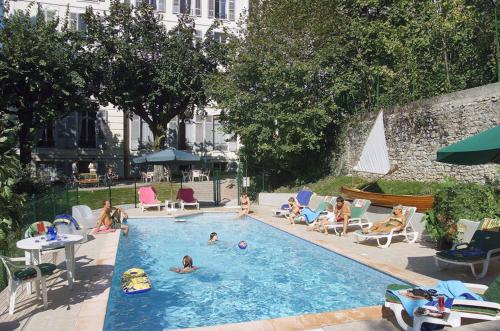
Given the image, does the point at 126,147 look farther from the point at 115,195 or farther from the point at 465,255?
the point at 465,255

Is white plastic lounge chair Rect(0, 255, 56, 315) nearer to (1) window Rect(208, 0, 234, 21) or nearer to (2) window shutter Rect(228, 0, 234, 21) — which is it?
(1) window Rect(208, 0, 234, 21)

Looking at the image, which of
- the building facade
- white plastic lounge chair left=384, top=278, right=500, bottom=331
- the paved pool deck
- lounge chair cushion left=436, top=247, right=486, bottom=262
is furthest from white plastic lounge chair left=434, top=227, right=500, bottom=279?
the building facade

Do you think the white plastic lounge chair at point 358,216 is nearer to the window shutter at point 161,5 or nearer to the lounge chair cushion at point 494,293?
the lounge chair cushion at point 494,293

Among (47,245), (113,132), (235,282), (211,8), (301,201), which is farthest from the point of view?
(211,8)

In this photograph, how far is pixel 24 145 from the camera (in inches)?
793

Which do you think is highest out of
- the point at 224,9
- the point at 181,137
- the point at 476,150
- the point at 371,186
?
the point at 224,9

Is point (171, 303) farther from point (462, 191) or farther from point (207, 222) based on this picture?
point (207, 222)

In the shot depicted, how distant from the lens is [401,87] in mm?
15758

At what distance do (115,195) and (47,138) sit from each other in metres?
10.7

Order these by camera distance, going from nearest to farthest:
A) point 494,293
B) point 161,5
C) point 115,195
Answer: point 494,293 → point 115,195 → point 161,5

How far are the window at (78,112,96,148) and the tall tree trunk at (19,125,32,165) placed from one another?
8121mm

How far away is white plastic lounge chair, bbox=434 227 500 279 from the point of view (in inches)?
258

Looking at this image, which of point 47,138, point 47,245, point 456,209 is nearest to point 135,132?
point 47,138

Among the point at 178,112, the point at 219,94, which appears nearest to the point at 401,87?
the point at 219,94
